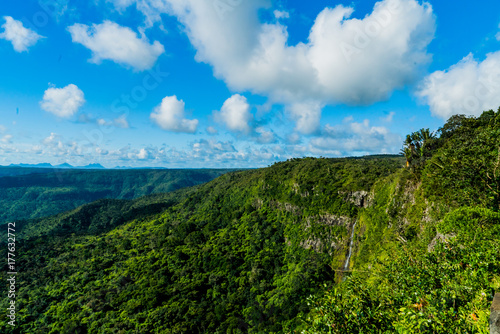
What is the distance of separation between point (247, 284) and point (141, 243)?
6450 centimetres

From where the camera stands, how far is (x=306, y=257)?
74688 millimetres

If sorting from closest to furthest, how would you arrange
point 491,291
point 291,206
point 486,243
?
point 491,291 < point 486,243 < point 291,206

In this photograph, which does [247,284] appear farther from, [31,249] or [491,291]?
[31,249]

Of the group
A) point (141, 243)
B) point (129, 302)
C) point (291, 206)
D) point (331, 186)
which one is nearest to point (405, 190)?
point (331, 186)

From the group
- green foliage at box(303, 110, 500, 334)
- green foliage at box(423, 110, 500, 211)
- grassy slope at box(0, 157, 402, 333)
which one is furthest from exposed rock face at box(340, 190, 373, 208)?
green foliage at box(423, 110, 500, 211)

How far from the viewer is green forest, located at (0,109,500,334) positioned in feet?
36.6

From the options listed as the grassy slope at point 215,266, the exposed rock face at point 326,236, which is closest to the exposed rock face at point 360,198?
the grassy slope at point 215,266

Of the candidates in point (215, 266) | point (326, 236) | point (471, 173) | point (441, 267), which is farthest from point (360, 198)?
point (441, 267)

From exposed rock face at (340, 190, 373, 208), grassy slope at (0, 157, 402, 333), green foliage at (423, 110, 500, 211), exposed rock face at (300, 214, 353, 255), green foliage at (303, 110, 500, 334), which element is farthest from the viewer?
exposed rock face at (300, 214, 353, 255)

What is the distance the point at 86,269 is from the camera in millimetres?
Answer: 97125

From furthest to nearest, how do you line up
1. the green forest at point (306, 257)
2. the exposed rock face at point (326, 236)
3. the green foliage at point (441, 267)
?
the exposed rock face at point (326, 236)
the green forest at point (306, 257)
the green foliage at point (441, 267)

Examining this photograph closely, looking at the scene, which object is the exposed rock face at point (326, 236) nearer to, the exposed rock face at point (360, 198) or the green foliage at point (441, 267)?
the exposed rock face at point (360, 198)

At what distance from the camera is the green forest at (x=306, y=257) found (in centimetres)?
1114

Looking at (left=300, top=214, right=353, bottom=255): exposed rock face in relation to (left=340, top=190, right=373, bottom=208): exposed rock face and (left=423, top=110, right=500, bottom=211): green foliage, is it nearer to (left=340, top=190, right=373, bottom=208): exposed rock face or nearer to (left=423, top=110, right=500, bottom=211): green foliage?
(left=340, top=190, right=373, bottom=208): exposed rock face
